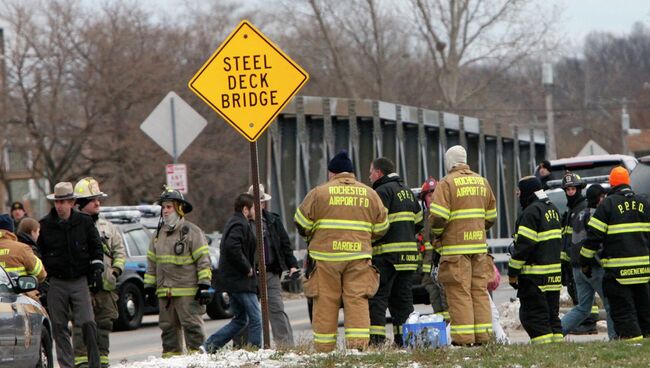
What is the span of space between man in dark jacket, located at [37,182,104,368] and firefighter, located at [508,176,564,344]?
3.95 metres

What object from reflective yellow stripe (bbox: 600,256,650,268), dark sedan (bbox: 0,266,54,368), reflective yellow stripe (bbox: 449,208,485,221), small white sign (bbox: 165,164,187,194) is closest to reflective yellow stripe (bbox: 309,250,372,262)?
reflective yellow stripe (bbox: 449,208,485,221)

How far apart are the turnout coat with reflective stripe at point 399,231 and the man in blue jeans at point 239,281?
1.80m

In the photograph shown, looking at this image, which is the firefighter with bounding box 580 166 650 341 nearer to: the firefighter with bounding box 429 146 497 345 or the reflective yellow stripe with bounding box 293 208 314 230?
the firefighter with bounding box 429 146 497 345

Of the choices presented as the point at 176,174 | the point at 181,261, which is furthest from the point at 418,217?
the point at 176,174

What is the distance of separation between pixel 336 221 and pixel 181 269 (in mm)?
2314

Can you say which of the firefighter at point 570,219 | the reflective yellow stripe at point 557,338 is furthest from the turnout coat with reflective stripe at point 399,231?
the firefighter at point 570,219

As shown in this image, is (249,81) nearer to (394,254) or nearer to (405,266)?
(394,254)

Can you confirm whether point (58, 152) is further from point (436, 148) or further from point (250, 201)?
point (250, 201)

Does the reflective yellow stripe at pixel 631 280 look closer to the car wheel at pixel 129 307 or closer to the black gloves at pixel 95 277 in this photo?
the black gloves at pixel 95 277

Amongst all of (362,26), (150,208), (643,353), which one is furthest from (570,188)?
(362,26)

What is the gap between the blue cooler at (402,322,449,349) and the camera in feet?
40.1

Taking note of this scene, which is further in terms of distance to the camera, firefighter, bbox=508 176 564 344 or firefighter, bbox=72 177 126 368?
firefighter, bbox=72 177 126 368

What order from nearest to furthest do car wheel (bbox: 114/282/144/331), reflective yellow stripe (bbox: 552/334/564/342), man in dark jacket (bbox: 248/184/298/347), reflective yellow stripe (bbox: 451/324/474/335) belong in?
reflective yellow stripe (bbox: 451/324/474/335) → reflective yellow stripe (bbox: 552/334/564/342) → man in dark jacket (bbox: 248/184/298/347) → car wheel (bbox: 114/282/144/331)

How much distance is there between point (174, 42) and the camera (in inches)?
2270
